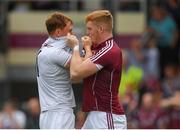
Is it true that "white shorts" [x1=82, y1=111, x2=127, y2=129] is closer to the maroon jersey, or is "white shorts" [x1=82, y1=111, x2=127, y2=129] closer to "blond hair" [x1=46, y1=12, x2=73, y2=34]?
the maroon jersey

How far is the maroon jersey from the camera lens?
8.40m

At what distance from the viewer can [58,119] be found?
336 inches

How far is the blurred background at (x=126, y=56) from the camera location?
43.4ft

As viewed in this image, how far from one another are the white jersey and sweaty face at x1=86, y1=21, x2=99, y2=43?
0.81 ft

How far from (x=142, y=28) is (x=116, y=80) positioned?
8.39 m

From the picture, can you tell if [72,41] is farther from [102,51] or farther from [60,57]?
[102,51]

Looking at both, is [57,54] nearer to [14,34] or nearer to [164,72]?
[164,72]

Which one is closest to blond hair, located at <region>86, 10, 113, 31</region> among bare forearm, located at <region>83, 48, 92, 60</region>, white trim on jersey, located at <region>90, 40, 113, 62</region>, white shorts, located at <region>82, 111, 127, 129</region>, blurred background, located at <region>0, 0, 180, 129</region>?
white trim on jersey, located at <region>90, 40, 113, 62</region>

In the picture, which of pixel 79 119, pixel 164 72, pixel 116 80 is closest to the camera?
pixel 116 80

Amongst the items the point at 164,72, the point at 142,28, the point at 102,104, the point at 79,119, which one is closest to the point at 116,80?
the point at 102,104

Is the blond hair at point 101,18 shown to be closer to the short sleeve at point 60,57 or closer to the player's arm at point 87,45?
the player's arm at point 87,45

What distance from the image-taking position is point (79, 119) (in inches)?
476

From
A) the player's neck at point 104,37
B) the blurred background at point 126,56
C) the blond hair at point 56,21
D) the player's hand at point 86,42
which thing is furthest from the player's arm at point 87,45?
the blurred background at point 126,56

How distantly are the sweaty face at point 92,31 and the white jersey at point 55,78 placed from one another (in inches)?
9.7
